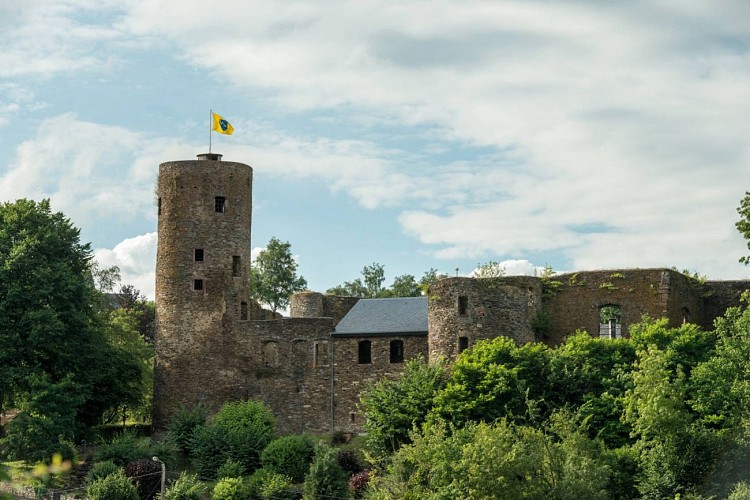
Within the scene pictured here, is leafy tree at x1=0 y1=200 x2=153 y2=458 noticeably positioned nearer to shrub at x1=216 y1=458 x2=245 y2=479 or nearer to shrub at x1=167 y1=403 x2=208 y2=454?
shrub at x1=167 y1=403 x2=208 y2=454

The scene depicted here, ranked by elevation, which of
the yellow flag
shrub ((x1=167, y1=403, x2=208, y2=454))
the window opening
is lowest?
shrub ((x1=167, y1=403, x2=208, y2=454))

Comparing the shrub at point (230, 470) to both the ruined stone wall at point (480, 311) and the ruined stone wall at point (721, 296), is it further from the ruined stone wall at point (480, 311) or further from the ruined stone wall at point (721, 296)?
the ruined stone wall at point (721, 296)

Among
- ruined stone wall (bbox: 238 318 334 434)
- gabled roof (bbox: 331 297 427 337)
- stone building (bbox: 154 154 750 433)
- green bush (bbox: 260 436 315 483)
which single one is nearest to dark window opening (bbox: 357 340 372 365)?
stone building (bbox: 154 154 750 433)

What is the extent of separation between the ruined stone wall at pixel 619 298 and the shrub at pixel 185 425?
14.8m

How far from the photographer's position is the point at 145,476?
146ft

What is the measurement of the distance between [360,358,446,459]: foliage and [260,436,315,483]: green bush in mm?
2610

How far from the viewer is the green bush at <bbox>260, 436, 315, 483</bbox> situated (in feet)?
146

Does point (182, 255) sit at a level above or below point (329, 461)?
above

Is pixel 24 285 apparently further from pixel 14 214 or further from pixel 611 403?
pixel 611 403

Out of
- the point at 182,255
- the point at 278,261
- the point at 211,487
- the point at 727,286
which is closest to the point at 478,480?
the point at 211,487

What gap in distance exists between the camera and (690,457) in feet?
123

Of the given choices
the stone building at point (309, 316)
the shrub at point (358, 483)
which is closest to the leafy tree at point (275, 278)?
the stone building at point (309, 316)

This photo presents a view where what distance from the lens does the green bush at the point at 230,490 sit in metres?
42.3

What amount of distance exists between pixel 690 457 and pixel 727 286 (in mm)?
11440
